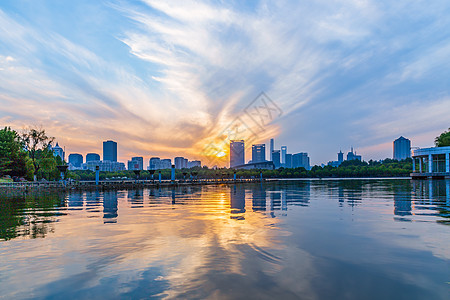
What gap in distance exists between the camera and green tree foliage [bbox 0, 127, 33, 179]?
60344 mm

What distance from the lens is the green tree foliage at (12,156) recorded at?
60.3 metres

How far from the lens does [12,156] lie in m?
64.1

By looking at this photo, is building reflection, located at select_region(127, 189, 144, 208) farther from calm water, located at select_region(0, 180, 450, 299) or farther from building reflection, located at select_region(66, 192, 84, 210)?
calm water, located at select_region(0, 180, 450, 299)

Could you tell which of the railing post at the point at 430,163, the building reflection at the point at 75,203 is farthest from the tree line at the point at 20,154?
the railing post at the point at 430,163

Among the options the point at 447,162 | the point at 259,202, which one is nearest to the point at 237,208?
the point at 259,202

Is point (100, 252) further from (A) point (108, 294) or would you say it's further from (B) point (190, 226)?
(B) point (190, 226)

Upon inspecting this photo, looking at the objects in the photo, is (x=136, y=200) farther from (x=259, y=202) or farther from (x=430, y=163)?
(x=430, y=163)

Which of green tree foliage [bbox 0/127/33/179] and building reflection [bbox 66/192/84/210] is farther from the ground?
green tree foliage [bbox 0/127/33/179]

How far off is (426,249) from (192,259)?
895 centimetres

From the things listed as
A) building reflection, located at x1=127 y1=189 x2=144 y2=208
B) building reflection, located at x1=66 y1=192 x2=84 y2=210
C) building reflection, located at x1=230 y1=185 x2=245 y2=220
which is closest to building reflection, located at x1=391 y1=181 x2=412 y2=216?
building reflection, located at x1=230 y1=185 x2=245 y2=220

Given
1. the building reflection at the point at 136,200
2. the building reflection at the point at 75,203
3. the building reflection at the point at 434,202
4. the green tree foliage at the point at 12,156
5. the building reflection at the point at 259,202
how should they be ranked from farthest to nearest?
the green tree foliage at the point at 12,156, the building reflection at the point at 136,200, the building reflection at the point at 75,203, the building reflection at the point at 259,202, the building reflection at the point at 434,202

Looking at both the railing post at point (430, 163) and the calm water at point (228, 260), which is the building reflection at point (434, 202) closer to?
the calm water at point (228, 260)

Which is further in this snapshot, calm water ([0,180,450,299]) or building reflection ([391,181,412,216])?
building reflection ([391,181,412,216])

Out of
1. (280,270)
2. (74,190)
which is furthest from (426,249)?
(74,190)
